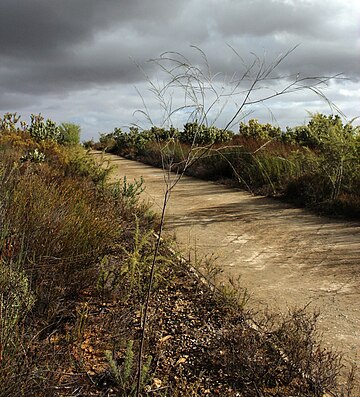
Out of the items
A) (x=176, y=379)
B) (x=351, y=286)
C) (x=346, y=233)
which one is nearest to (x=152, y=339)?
(x=176, y=379)

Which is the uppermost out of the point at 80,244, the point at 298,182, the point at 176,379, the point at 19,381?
the point at 298,182

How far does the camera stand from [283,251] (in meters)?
5.07

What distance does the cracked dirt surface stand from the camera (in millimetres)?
3592

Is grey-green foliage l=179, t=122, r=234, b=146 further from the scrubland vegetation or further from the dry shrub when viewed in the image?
the dry shrub

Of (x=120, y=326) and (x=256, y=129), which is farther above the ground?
(x=256, y=129)

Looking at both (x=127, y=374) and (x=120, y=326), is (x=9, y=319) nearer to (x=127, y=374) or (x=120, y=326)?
(x=127, y=374)

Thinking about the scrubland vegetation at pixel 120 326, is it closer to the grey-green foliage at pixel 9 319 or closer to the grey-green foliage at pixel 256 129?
the grey-green foliage at pixel 9 319

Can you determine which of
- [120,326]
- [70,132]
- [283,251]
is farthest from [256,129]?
[120,326]

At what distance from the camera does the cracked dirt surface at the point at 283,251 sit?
3592 millimetres

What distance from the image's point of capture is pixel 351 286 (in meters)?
4.00

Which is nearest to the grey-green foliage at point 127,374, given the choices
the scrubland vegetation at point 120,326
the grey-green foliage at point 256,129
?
the scrubland vegetation at point 120,326

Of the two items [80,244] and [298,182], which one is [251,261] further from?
[298,182]

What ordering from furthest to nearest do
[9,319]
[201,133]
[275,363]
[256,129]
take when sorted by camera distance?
1. [256,129]
2. [201,133]
3. [275,363]
4. [9,319]

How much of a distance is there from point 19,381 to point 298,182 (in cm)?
692
